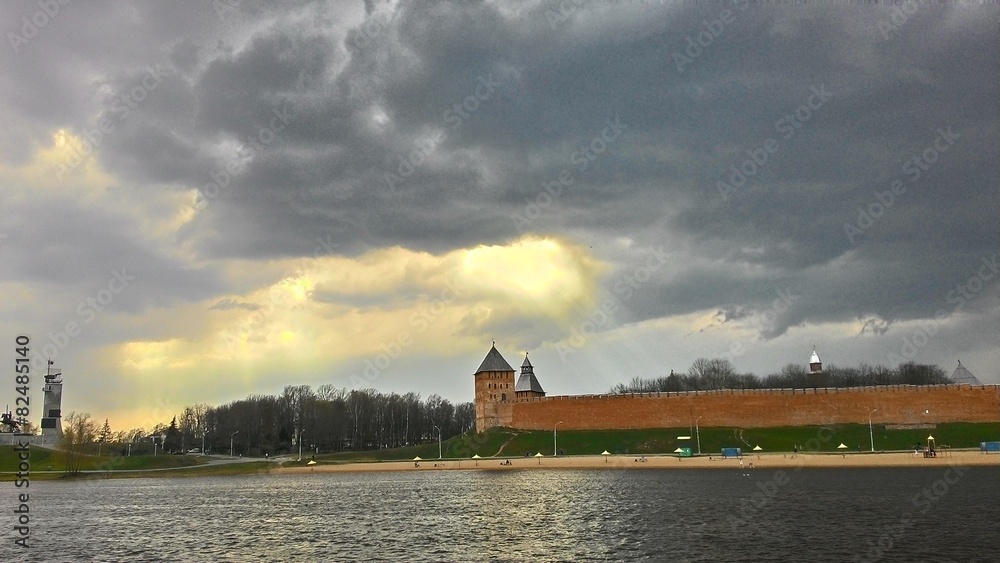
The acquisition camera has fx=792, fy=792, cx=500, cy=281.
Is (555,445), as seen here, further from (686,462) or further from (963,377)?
(963,377)

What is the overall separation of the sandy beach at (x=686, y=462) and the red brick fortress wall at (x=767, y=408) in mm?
13526

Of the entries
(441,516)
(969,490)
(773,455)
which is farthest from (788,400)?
(441,516)

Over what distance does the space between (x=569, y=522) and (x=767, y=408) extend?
63651 millimetres

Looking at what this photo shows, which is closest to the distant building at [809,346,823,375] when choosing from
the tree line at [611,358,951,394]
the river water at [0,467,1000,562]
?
the tree line at [611,358,951,394]

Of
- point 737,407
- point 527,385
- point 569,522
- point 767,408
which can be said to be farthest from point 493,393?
point 569,522

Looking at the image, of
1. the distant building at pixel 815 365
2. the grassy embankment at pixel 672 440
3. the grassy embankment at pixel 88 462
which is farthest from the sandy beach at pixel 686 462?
the distant building at pixel 815 365

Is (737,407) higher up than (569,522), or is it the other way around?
(737,407)

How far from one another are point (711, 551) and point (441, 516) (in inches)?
650

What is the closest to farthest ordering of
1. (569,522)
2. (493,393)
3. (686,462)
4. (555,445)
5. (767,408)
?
(569,522) → (686,462) → (555,445) → (767,408) → (493,393)

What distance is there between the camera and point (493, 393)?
4240 inches

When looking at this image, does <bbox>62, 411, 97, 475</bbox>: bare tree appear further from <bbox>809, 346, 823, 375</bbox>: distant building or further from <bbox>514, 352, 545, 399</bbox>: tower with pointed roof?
<bbox>809, 346, 823, 375</bbox>: distant building

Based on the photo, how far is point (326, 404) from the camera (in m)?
131

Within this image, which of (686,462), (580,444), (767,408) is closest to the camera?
(686,462)

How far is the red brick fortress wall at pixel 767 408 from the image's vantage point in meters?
87.4
